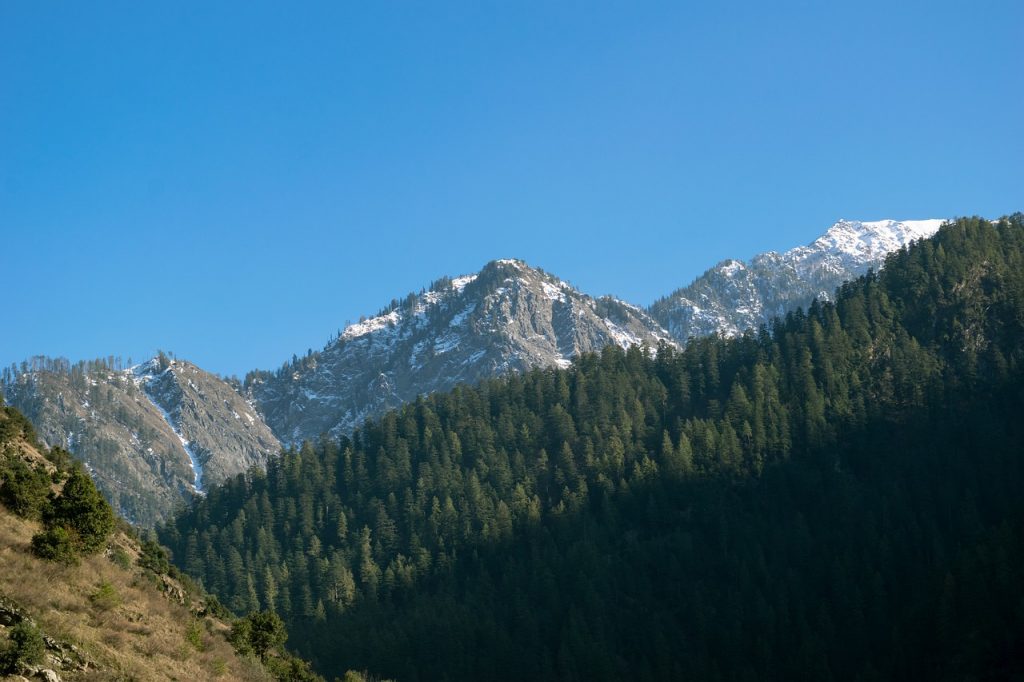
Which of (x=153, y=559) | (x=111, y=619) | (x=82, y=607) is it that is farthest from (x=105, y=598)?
(x=153, y=559)

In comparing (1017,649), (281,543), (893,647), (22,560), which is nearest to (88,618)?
(22,560)

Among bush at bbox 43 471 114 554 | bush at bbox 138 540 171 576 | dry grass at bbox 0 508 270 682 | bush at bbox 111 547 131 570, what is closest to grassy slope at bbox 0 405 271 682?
dry grass at bbox 0 508 270 682

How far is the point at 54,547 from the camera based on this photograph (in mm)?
50125

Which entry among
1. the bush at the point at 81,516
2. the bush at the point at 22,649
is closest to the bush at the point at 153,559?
the bush at the point at 81,516

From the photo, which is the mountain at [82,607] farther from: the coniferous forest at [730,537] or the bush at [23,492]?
the coniferous forest at [730,537]

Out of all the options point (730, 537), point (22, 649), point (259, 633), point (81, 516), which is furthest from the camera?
point (730, 537)

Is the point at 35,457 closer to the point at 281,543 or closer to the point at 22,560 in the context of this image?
the point at 22,560

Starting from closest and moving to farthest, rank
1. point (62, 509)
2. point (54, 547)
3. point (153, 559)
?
point (54, 547) → point (62, 509) → point (153, 559)

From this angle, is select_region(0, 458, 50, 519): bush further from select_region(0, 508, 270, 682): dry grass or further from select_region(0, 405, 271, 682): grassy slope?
select_region(0, 508, 270, 682): dry grass

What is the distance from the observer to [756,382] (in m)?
188

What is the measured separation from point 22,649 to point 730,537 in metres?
135

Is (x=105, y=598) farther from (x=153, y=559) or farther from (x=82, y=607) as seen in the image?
(x=153, y=559)

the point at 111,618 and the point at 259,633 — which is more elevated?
the point at 259,633

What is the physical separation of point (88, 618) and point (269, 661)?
23.8 meters
